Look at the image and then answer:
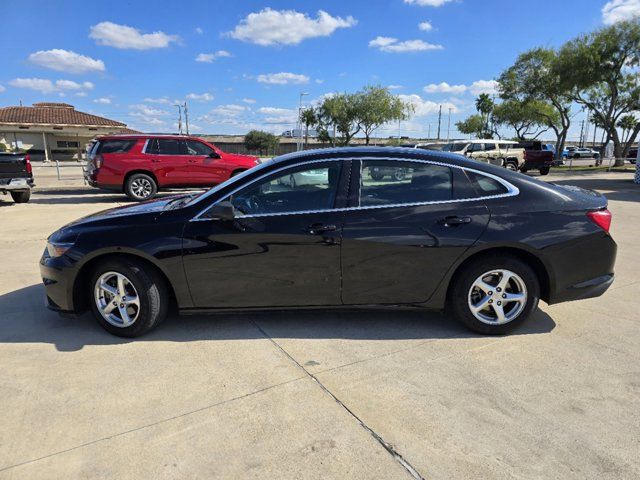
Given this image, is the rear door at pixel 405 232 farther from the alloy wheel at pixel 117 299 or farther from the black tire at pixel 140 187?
the black tire at pixel 140 187

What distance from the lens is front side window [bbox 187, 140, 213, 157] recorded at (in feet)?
42.1

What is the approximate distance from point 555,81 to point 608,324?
113 feet

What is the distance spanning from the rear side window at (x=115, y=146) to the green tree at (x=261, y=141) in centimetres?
5856

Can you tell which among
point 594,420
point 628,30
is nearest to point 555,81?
point 628,30

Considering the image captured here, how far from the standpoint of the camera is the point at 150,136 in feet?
41.2

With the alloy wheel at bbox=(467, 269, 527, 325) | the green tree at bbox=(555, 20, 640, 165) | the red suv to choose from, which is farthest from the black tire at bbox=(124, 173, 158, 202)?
the green tree at bbox=(555, 20, 640, 165)

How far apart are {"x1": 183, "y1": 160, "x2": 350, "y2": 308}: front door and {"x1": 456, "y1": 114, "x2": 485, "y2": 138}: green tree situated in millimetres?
71551

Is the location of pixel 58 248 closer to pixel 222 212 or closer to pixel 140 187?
pixel 222 212

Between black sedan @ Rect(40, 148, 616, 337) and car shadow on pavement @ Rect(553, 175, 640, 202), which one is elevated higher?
black sedan @ Rect(40, 148, 616, 337)

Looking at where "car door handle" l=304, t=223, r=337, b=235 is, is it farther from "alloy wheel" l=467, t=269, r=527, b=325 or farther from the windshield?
the windshield

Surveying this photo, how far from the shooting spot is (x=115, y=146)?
1243 centimetres

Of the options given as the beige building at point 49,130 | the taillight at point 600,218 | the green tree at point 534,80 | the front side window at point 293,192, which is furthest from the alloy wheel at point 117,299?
the beige building at point 49,130

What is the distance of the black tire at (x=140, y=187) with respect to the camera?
490 inches

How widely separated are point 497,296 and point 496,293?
26mm
